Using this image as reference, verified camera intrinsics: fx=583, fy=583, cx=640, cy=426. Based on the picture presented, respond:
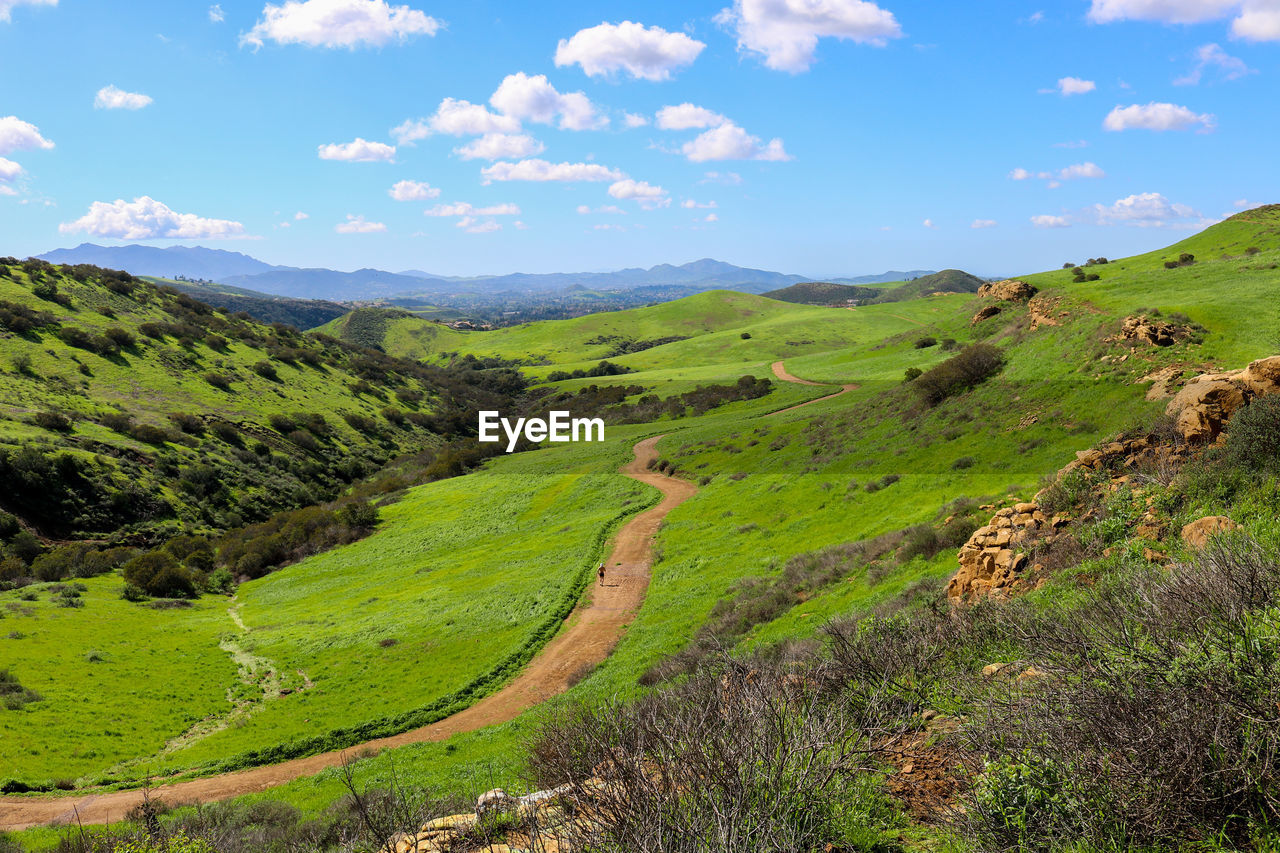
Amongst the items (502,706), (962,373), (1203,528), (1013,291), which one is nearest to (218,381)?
(502,706)

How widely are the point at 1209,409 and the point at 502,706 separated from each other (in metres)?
23.5

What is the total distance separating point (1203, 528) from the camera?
10180 mm

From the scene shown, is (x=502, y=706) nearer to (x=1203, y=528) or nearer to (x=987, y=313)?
(x=1203, y=528)

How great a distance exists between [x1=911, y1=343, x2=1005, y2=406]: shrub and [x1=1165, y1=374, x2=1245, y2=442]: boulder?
72.0 feet

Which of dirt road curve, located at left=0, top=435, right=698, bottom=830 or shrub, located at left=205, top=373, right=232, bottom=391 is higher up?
shrub, located at left=205, top=373, right=232, bottom=391

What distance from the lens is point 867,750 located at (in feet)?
22.7

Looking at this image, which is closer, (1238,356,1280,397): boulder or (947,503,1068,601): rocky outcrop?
(947,503,1068,601): rocky outcrop

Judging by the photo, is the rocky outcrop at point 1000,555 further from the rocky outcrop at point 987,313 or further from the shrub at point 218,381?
the shrub at point 218,381

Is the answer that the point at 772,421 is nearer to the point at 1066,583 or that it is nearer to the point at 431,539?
the point at 431,539

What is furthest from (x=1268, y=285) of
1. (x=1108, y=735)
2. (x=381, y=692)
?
(x=381, y=692)

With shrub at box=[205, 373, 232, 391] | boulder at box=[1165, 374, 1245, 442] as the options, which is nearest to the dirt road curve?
boulder at box=[1165, 374, 1245, 442]

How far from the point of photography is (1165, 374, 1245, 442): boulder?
14.3 meters

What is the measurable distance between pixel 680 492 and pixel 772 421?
52.7 feet

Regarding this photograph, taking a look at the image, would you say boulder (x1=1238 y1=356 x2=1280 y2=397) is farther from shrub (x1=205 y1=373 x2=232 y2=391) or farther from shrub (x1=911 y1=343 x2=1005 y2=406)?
shrub (x1=205 y1=373 x2=232 y2=391)
